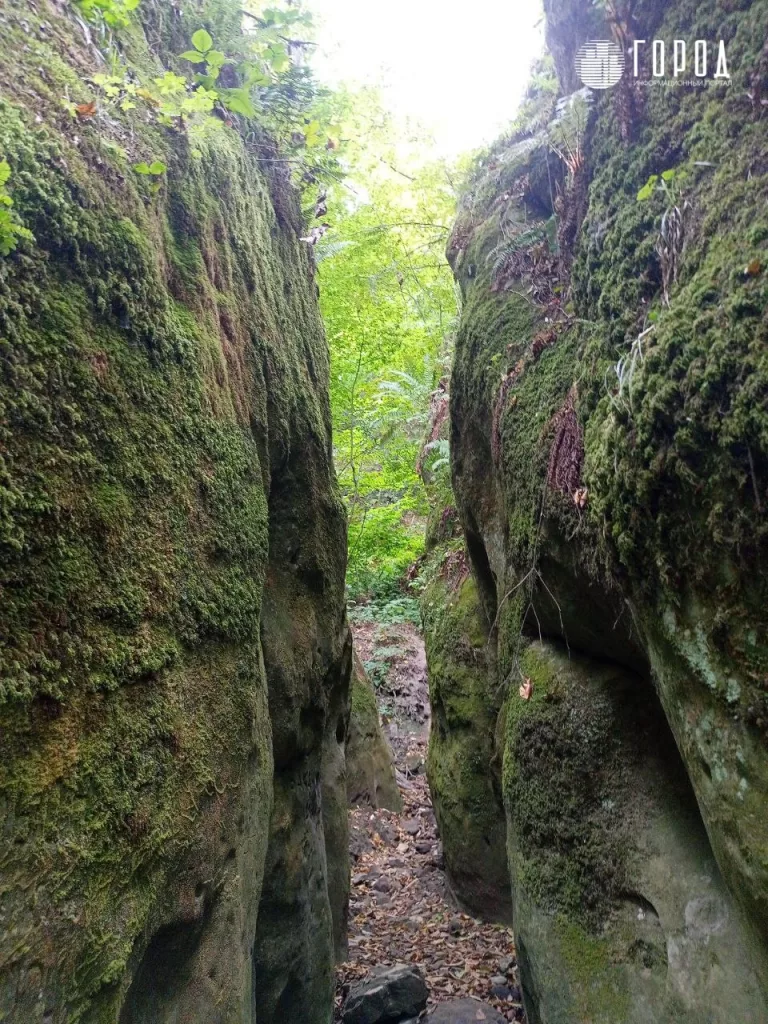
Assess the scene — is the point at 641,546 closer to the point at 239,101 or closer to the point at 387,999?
the point at 239,101

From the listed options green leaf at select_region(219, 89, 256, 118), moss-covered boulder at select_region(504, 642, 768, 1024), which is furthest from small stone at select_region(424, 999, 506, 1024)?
green leaf at select_region(219, 89, 256, 118)

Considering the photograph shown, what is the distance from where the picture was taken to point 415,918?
24.2 ft

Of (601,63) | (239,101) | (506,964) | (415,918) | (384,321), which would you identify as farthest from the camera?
(384,321)

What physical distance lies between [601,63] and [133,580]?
165 inches

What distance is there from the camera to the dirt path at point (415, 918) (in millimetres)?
6168

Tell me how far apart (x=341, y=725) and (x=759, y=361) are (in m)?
6.11

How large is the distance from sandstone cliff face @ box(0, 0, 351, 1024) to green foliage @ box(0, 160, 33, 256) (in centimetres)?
9

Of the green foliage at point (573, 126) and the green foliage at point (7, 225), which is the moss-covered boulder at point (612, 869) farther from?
the green foliage at point (7, 225)

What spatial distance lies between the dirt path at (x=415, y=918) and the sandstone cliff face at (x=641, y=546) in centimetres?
180

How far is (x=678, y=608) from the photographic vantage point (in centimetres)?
300

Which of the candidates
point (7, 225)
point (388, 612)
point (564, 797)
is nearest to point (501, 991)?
point (564, 797)

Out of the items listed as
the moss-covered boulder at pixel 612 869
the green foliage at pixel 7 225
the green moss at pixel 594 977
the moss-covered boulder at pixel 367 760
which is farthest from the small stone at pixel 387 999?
the green foliage at pixel 7 225

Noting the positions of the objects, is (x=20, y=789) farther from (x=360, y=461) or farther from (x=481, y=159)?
(x=360, y=461)

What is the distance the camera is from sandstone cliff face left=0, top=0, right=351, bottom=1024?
7.44ft
